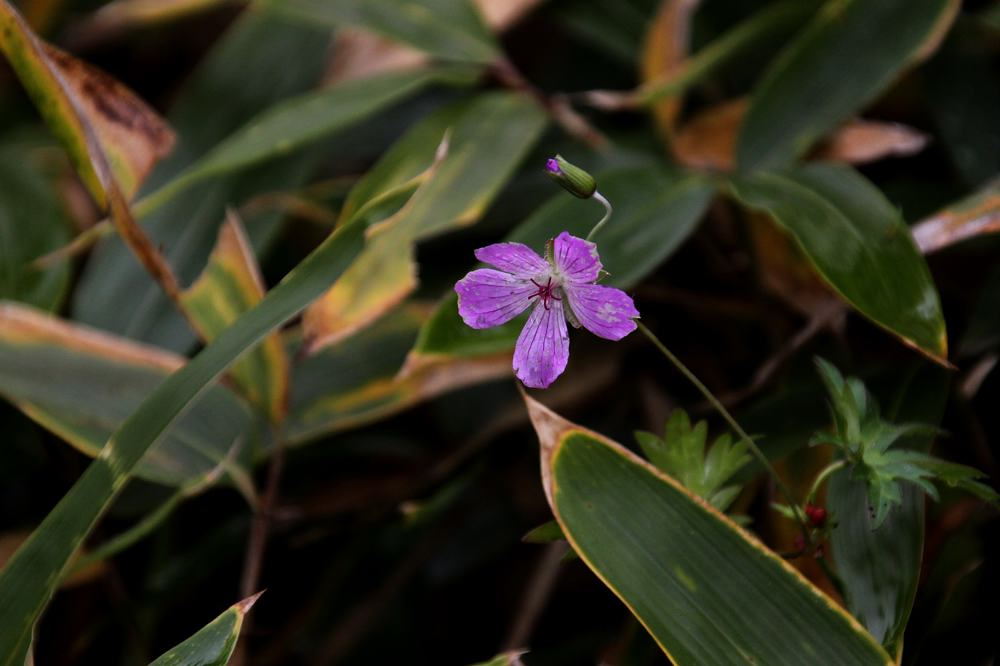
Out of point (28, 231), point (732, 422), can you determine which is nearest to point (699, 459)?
point (732, 422)

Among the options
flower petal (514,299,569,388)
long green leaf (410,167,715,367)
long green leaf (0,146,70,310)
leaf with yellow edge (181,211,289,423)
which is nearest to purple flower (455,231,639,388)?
flower petal (514,299,569,388)

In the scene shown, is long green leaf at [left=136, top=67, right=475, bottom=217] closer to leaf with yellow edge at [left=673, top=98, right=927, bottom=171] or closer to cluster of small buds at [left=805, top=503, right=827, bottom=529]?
leaf with yellow edge at [left=673, top=98, right=927, bottom=171]

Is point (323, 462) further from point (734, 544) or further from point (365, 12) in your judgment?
point (734, 544)

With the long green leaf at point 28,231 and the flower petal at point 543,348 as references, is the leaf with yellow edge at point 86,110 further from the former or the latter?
the flower petal at point 543,348

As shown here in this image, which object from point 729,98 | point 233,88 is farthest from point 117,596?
point 729,98

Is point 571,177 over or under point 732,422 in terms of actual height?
over

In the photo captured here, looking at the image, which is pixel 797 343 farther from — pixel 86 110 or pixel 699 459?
pixel 86 110
